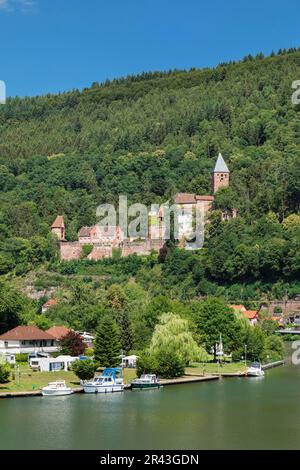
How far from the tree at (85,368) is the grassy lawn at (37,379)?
51 cm

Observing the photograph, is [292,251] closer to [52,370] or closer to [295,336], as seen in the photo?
[295,336]

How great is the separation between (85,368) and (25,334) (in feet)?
35.5

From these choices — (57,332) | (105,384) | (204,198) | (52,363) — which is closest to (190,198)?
(204,198)

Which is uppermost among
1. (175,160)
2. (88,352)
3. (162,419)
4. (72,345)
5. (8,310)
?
(175,160)

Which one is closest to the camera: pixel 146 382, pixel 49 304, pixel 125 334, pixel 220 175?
pixel 146 382

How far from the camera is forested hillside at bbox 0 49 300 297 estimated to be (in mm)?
92125

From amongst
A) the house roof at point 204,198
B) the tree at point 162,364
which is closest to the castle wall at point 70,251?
the house roof at point 204,198

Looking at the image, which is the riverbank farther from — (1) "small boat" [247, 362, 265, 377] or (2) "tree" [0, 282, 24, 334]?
(2) "tree" [0, 282, 24, 334]

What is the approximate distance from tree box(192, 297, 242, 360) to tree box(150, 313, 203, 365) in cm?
279

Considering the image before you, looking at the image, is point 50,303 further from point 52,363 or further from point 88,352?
point 52,363

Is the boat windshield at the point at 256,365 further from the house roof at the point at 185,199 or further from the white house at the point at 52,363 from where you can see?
the house roof at the point at 185,199

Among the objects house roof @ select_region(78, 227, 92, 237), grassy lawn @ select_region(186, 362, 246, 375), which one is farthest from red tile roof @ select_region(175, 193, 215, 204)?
grassy lawn @ select_region(186, 362, 246, 375)

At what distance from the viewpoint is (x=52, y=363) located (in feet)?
165
